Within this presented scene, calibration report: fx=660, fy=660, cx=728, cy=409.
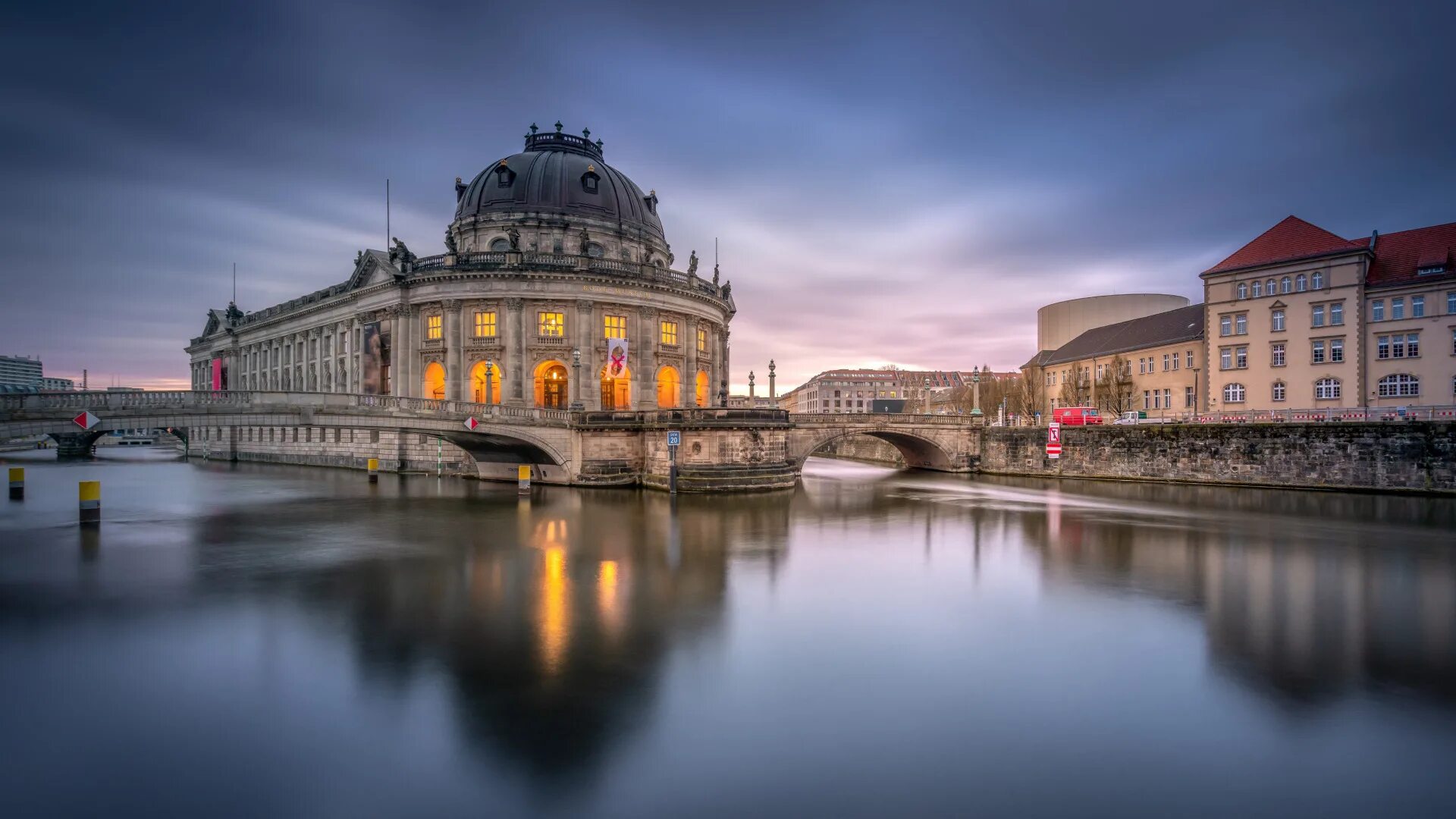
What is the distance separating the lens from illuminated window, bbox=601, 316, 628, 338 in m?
41.7

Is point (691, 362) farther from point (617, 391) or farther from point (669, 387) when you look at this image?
point (617, 391)

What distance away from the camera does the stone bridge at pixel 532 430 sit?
2420 centimetres

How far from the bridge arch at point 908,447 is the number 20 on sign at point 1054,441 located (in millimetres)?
6998

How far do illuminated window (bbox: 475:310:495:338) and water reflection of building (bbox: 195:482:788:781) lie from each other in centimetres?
1815

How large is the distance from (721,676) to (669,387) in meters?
36.3

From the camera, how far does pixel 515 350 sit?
131 ft

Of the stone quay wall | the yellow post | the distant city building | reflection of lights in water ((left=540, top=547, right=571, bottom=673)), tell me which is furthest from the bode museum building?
the distant city building

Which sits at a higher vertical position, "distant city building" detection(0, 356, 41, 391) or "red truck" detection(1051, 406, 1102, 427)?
"distant city building" detection(0, 356, 41, 391)

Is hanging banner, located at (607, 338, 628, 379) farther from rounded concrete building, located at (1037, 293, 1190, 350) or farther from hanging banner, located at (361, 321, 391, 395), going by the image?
rounded concrete building, located at (1037, 293, 1190, 350)

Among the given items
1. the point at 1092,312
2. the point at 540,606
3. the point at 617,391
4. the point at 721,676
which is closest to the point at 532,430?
the point at 617,391

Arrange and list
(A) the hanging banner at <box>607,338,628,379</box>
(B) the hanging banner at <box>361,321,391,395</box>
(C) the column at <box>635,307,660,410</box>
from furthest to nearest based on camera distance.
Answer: (B) the hanging banner at <box>361,321,391,395</box> → (C) the column at <box>635,307,660,410</box> → (A) the hanging banner at <box>607,338,628,379</box>

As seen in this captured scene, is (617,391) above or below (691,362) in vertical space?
below

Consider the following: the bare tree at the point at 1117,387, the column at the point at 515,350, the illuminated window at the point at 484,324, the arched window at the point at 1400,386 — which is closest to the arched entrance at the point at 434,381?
the illuminated window at the point at 484,324

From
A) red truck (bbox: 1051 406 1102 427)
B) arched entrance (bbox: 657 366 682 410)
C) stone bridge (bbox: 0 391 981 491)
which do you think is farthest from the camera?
red truck (bbox: 1051 406 1102 427)
